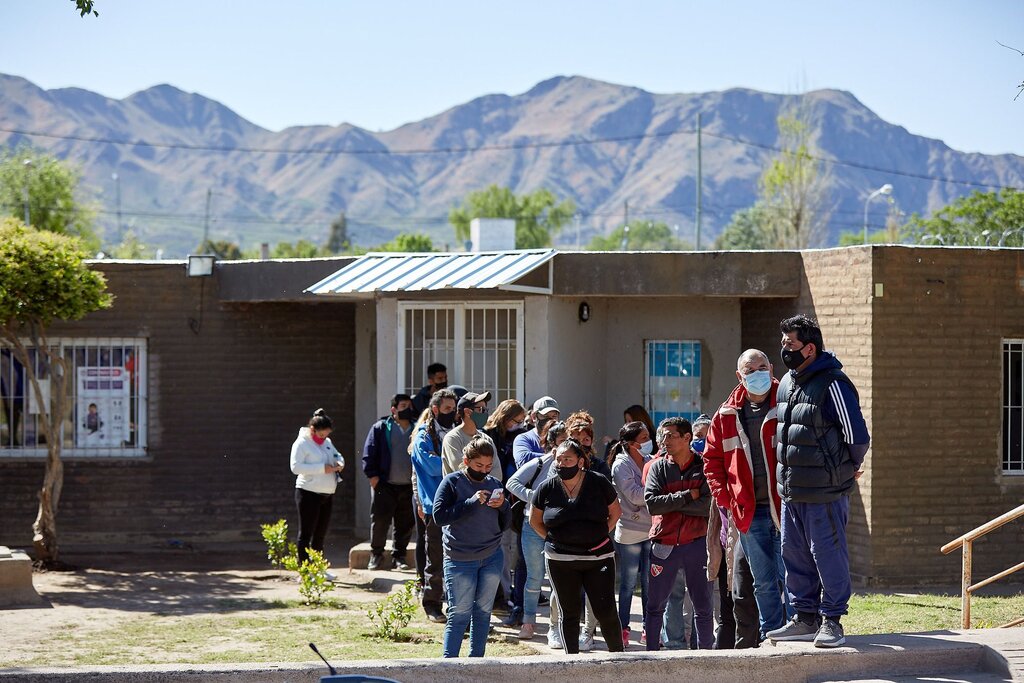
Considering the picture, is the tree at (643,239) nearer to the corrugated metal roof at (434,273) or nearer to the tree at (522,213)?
the tree at (522,213)

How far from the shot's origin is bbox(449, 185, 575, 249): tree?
101 meters

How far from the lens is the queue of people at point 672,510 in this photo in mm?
6781

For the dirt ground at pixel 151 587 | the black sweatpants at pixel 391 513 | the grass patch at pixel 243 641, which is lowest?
the dirt ground at pixel 151 587

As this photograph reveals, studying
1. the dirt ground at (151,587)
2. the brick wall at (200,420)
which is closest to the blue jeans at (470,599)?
the dirt ground at (151,587)

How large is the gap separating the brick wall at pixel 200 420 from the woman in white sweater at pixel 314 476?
3.30m

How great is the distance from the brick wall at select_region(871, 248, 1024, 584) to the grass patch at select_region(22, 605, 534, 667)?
15.3 feet

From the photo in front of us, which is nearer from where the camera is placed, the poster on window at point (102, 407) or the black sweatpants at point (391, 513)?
the black sweatpants at point (391, 513)

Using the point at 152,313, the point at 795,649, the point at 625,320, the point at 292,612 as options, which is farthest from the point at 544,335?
the point at 795,649

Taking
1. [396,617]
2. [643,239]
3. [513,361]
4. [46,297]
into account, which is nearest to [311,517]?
[513,361]

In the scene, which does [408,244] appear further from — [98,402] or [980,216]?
[98,402]

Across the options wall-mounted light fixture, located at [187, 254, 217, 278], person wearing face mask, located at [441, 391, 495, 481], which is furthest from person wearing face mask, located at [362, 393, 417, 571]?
wall-mounted light fixture, located at [187, 254, 217, 278]

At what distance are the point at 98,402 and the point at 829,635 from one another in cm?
1095

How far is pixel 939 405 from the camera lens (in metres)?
12.1

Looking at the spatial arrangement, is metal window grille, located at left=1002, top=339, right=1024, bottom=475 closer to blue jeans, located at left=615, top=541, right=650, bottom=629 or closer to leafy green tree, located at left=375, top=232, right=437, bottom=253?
blue jeans, located at left=615, top=541, right=650, bottom=629
